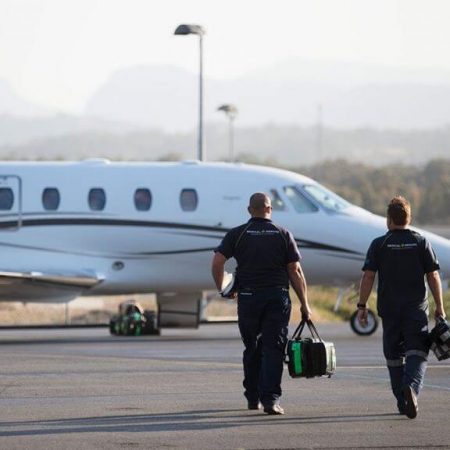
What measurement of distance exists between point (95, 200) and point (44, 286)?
1655mm

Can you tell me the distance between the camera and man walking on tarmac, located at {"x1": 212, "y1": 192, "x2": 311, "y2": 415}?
16.0m

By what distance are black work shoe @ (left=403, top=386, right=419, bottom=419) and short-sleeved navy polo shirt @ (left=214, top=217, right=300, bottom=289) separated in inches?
67.3

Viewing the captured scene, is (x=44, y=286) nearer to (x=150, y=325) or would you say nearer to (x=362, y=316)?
(x=150, y=325)

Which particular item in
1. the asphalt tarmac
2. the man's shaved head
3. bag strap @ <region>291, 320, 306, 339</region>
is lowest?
→ the asphalt tarmac

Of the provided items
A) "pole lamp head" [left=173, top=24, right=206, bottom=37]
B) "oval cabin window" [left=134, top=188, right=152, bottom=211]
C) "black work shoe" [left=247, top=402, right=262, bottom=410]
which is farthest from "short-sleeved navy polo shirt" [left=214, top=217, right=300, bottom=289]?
"pole lamp head" [left=173, top=24, right=206, bottom=37]

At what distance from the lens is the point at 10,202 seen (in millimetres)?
28312

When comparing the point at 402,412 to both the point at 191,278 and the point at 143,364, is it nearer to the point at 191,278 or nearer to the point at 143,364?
the point at 143,364

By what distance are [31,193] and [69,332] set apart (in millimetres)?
4336

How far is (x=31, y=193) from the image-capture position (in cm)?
2836

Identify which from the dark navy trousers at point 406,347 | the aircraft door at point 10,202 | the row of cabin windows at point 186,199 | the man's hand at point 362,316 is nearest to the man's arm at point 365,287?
the man's hand at point 362,316

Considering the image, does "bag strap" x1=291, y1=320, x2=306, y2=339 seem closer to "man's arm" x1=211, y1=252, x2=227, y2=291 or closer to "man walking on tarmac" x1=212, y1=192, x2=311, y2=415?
"man walking on tarmac" x1=212, y1=192, x2=311, y2=415

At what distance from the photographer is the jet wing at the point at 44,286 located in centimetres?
2766

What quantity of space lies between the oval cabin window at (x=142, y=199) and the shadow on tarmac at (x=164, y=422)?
12887 mm

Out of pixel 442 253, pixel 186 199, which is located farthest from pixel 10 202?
pixel 442 253
